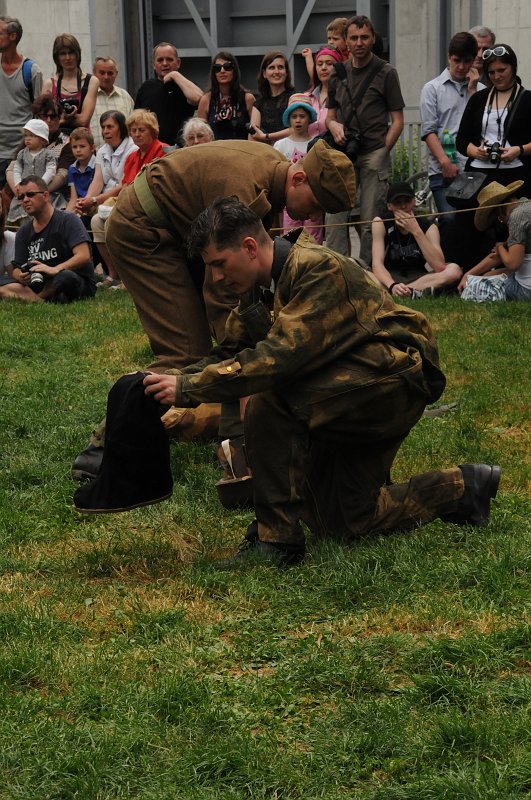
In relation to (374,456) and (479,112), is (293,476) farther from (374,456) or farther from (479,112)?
(479,112)

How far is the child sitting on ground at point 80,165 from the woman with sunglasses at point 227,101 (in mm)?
1459

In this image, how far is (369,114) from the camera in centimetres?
1091

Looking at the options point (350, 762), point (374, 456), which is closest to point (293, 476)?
point (374, 456)

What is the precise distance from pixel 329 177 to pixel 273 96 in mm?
6566

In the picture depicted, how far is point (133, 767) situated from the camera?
3.51m

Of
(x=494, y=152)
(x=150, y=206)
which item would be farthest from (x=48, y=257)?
(x=150, y=206)

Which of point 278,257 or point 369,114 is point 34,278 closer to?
point 369,114

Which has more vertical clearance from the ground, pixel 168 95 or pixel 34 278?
pixel 168 95

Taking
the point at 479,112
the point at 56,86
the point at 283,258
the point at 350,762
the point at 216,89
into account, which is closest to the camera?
the point at 350,762

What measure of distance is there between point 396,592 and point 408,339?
97cm

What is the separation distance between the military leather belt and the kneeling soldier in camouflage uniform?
1.37 meters

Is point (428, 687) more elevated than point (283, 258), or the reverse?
point (283, 258)

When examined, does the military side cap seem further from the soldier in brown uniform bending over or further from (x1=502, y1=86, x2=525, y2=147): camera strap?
(x1=502, y1=86, x2=525, y2=147): camera strap

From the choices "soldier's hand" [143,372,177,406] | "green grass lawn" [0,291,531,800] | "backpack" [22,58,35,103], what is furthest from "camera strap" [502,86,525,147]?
"soldier's hand" [143,372,177,406]
